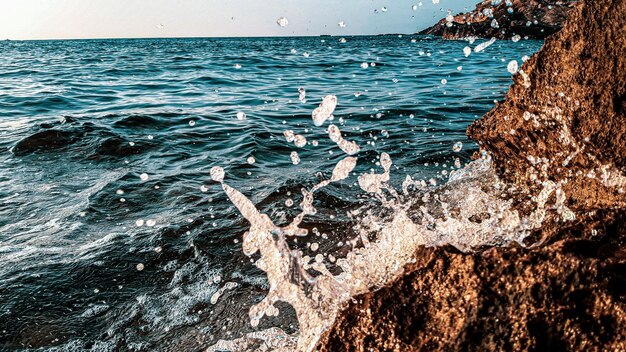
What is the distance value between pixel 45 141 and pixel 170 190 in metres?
3.11

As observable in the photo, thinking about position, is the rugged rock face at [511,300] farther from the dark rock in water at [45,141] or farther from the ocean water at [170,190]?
the dark rock in water at [45,141]

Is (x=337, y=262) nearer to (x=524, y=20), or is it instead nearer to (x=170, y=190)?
(x=170, y=190)

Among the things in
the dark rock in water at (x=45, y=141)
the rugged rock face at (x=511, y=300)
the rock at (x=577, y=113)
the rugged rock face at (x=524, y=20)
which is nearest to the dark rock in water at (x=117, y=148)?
the dark rock in water at (x=45, y=141)

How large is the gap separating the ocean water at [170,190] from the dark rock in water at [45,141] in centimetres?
4

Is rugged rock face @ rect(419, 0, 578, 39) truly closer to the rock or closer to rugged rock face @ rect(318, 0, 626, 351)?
the rock

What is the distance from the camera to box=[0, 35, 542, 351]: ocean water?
2895mm

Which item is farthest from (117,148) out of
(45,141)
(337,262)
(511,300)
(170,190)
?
(511,300)

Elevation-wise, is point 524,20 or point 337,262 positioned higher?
point 524,20

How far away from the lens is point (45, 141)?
699 cm

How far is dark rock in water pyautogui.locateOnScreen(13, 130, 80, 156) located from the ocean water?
0.04m

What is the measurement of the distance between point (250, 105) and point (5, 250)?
6466 millimetres

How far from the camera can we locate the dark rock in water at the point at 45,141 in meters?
6.68

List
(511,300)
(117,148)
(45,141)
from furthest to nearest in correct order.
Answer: (45,141), (117,148), (511,300)

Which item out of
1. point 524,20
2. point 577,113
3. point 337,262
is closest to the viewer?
point 577,113
